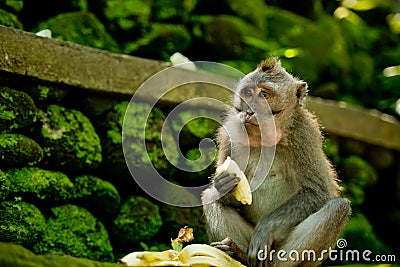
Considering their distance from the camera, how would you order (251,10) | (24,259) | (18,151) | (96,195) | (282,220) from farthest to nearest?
(251,10) → (96,195) → (18,151) → (282,220) → (24,259)

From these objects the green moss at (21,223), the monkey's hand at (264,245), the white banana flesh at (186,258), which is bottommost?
the white banana flesh at (186,258)

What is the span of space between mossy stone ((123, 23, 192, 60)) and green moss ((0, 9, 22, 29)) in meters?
1.08

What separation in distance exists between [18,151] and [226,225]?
4.91 ft

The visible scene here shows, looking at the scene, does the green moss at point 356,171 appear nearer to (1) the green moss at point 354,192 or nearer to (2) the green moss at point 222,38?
(1) the green moss at point 354,192

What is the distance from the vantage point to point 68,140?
5.02m

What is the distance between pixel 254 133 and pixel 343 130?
261 centimetres

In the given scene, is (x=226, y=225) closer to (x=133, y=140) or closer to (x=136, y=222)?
(x=136, y=222)

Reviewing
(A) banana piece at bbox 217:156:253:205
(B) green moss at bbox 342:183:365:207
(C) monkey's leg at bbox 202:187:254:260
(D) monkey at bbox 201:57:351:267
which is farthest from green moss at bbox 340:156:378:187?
(A) banana piece at bbox 217:156:253:205

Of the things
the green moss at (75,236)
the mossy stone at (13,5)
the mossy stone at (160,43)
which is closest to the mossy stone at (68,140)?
the green moss at (75,236)

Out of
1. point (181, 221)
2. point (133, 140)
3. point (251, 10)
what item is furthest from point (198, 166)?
point (251, 10)

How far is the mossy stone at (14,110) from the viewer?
15.2 feet

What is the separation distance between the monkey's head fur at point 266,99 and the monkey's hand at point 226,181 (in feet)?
1.40

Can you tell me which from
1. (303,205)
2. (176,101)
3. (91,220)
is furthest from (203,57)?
(303,205)

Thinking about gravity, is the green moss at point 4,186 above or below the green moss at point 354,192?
below
